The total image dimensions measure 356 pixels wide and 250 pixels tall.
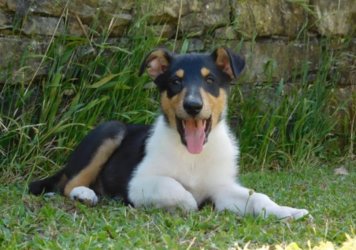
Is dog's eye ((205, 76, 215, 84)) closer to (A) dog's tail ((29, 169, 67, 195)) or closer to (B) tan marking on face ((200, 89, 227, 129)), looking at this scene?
(B) tan marking on face ((200, 89, 227, 129))

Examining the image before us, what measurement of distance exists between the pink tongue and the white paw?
73 cm

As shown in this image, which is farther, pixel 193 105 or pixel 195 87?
pixel 195 87

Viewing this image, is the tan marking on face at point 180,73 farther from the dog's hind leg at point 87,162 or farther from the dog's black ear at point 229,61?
the dog's hind leg at point 87,162

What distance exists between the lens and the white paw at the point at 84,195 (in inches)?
211

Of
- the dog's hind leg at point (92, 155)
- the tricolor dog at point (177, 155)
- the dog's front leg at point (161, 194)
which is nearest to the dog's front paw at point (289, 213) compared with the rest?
the tricolor dog at point (177, 155)

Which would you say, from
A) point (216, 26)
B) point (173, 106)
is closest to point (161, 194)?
point (173, 106)

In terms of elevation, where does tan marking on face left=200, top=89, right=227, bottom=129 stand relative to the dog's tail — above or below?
above

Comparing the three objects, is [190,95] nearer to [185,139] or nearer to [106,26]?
[185,139]

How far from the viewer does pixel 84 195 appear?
539cm

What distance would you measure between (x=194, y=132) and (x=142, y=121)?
6.04 feet

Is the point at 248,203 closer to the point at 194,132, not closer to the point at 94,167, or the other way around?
the point at 194,132

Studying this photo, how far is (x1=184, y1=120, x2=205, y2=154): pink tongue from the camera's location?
535cm

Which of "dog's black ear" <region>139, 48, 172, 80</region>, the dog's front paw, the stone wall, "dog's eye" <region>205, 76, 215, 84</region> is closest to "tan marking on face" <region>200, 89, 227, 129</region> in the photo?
"dog's eye" <region>205, 76, 215, 84</region>

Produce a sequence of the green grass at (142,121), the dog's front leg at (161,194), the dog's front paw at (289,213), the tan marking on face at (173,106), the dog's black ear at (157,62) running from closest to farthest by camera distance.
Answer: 1. the green grass at (142,121)
2. the dog's front paw at (289,213)
3. the dog's front leg at (161,194)
4. the tan marking on face at (173,106)
5. the dog's black ear at (157,62)
